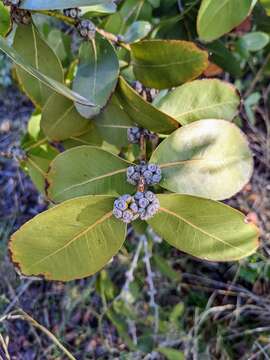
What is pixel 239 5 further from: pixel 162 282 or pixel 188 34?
pixel 162 282

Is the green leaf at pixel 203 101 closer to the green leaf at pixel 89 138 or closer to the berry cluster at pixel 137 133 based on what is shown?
the berry cluster at pixel 137 133

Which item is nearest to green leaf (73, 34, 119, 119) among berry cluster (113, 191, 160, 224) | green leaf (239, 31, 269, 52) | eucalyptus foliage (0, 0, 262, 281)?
eucalyptus foliage (0, 0, 262, 281)

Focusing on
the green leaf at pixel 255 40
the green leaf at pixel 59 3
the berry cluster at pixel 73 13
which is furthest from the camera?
the green leaf at pixel 255 40

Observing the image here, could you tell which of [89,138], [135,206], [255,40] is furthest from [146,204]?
[255,40]

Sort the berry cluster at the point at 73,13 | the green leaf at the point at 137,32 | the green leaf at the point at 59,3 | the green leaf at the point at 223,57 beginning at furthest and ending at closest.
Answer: the green leaf at the point at 223,57 < the green leaf at the point at 137,32 < the berry cluster at the point at 73,13 < the green leaf at the point at 59,3

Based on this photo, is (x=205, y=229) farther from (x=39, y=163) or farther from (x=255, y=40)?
(x=255, y=40)

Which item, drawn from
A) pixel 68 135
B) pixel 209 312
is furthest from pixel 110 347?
pixel 68 135

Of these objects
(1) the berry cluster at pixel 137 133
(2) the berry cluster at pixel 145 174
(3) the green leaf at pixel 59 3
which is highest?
(3) the green leaf at pixel 59 3

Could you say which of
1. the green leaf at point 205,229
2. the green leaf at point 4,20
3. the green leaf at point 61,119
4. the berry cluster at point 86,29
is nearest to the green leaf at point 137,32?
the berry cluster at point 86,29
